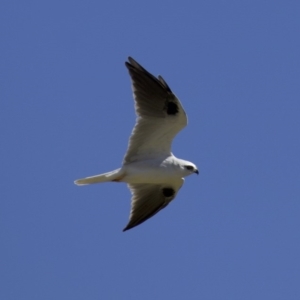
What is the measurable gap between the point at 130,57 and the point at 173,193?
2.64m

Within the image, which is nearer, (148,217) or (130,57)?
(130,57)

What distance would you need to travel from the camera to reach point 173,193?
20.0m

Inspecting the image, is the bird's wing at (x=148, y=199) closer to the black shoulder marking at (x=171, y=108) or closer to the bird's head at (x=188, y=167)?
the bird's head at (x=188, y=167)

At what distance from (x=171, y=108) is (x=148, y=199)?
189cm

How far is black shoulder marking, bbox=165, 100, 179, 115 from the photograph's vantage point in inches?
742

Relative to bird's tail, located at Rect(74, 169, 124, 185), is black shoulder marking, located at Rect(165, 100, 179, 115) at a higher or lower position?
higher

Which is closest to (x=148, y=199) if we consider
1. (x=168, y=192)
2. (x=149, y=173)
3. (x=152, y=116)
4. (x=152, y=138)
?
(x=168, y=192)

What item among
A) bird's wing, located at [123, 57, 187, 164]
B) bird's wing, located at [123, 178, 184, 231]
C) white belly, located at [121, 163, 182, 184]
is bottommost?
bird's wing, located at [123, 178, 184, 231]

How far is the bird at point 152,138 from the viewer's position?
18703mm

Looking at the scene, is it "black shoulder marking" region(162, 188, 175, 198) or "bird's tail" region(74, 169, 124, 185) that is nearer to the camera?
"bird's tail" region(74, 169, 124, 185)

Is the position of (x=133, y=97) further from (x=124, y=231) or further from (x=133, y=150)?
(x=124, y=231)

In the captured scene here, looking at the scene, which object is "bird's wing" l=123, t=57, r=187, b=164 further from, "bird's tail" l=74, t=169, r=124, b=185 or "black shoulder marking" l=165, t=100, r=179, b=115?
"bird's tail" l=74, t=169, r=124, b=185

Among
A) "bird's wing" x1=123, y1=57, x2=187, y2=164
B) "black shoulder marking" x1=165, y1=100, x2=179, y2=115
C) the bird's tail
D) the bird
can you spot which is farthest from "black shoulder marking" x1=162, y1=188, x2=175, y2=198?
"black shoulder marking" x1=165, y1=100, x2=179, y2=115

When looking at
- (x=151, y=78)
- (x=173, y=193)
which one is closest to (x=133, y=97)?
(x=151, y=78)
